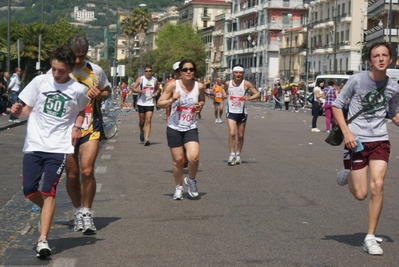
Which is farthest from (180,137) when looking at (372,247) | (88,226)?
(372,247)

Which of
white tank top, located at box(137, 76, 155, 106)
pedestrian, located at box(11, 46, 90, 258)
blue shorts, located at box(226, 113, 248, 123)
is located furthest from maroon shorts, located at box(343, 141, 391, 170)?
white tank top, located at box(137, 76, 155, 106)

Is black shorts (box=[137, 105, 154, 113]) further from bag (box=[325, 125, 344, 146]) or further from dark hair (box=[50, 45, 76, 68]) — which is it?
dark hair (box=[50, 45, 76, 68])

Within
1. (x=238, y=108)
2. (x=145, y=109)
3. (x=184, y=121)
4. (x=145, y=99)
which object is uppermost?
(x=184, y=121)

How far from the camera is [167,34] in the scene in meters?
143

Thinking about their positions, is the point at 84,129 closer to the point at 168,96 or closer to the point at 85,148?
the point at 85,148

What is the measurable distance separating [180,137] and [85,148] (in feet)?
9.56

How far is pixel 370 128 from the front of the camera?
7918 mm

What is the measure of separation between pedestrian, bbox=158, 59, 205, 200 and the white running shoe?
3.80 m

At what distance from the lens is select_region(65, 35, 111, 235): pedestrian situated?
8523 mm

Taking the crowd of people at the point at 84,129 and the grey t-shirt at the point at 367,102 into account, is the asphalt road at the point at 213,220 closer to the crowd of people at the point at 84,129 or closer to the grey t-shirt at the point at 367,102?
the crowd of people at the point at 84,129

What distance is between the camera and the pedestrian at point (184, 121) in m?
11.2

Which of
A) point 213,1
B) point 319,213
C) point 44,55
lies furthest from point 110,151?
point 213,1

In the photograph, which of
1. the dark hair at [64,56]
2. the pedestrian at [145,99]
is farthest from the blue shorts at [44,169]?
the pedestrian at [145,99]

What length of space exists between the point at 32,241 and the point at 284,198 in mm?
3921
